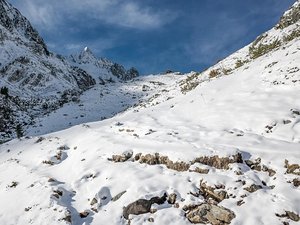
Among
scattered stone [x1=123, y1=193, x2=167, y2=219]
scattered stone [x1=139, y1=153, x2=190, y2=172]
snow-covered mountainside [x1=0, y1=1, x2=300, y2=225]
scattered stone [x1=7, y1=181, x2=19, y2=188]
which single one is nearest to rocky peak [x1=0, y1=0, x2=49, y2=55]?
snow-covered mountainside [x1=0, y1=1, x2=300, y2=225]

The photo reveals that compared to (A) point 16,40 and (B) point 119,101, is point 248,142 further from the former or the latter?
(A) point 16,40

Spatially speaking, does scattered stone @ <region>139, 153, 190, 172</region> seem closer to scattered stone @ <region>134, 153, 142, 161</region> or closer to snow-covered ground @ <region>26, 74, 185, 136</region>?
scattered stone @ <region>134, 153, 142, 161</region>

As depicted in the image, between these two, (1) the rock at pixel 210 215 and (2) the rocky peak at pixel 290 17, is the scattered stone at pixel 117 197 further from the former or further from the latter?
(2) the rocky peak at pixel 290 17

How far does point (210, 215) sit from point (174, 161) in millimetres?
3561

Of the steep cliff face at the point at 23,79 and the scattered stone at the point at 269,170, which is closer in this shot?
the scattered stone at the point at 269,170

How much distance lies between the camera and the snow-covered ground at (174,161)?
11703 millimetres

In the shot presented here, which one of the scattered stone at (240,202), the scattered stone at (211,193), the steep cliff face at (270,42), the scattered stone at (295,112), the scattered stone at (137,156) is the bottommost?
the scattered stone at (240,202)

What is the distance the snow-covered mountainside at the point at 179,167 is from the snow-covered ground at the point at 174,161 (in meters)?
0.04

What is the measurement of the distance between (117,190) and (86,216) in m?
1.45

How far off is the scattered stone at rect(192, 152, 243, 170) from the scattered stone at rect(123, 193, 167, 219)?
7.20ft

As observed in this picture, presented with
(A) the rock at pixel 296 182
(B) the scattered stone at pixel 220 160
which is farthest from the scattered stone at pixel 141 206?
(A) the rock at pixel 296 182

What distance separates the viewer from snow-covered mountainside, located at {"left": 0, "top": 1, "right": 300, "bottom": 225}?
1148cm

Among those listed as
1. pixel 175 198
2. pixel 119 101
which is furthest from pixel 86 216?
pixel 119 101

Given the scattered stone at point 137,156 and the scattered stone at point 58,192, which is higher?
the scattered stone at point 137,156
